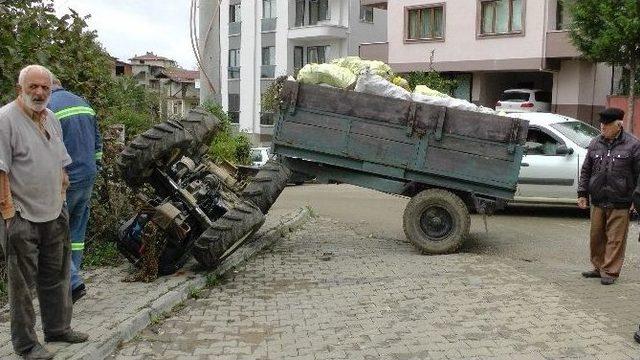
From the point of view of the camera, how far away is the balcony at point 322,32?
1495 inches

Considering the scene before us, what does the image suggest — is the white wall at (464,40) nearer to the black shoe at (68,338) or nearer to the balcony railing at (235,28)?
the balcony railing at (235,28)

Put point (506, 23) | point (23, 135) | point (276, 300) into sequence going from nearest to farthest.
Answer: point (23, 135), point (276, 300), point (506, 23)

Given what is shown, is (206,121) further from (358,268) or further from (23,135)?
(23,135)

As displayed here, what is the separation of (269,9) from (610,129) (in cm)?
3666

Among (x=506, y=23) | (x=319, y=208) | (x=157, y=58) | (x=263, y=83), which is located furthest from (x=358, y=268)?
(x=157, y=58)

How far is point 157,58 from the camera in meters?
69.6

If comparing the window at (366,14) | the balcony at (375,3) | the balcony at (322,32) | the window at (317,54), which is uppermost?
the window at (366,14)

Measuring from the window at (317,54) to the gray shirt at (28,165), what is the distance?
115 ft

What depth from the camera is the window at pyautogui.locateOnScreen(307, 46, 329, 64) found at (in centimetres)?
3956

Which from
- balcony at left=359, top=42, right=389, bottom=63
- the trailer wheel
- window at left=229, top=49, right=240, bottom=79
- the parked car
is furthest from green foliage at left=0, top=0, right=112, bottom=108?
window at left=229, top=49, right=240, bottom=79

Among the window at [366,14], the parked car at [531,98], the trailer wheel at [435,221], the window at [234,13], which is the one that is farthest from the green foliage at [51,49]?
the window at [234,13]

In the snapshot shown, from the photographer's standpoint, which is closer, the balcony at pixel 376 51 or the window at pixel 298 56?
the balcony at pixel 376 51

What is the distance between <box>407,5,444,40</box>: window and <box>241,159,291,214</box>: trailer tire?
21680 millimetres

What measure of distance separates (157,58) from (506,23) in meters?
49.2
